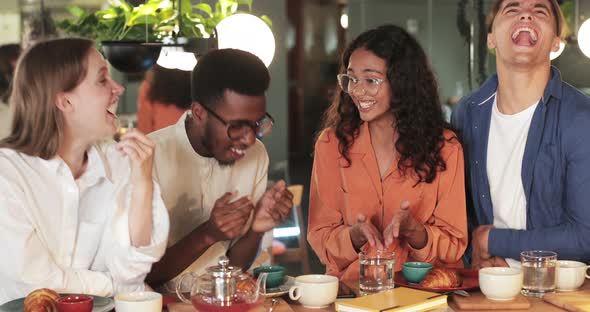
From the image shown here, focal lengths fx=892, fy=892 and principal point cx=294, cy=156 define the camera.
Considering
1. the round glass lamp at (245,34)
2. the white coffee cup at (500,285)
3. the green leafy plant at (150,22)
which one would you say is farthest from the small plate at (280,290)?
the round glass lamp at (245,34)

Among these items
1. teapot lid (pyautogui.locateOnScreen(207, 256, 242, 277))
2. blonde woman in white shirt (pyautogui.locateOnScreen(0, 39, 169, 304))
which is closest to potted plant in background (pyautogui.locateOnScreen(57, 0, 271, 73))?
blonde woman in white shirt (pyautogui.locateOnScreen(0, 39, 169, 304))

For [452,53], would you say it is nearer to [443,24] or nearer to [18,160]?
[443,24]

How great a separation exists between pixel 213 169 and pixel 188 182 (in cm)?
11

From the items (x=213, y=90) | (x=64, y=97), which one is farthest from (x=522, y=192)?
(x=64, y=97)

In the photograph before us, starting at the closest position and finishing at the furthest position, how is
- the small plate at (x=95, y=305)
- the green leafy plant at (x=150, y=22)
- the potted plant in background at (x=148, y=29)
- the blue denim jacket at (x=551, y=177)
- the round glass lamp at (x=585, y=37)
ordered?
the small plate at (x=95, y=305), the blue denim jacket at (x=551, y=177), the potted plant in background at (x=148, y=29), the green leafy plant at (x=150, y=22), the round glass lamp at (x=585, y=37)

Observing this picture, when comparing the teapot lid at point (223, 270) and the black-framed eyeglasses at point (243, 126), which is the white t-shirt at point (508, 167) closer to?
the black-framed eyeglasses at point (243, 126)

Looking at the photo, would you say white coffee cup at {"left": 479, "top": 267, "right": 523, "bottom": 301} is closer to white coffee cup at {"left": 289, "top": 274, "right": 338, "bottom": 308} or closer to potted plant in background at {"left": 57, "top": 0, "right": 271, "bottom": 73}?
white coffee cup at {"left": 289, "top": 274, "right": 338, "bottom": 308}

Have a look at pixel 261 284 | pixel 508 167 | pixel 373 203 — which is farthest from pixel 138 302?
pixel 508 167

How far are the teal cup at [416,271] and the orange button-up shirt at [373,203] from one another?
1.20 feet

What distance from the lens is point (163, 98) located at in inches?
215

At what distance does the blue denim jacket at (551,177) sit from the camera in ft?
10.3

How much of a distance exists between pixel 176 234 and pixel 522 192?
128cm

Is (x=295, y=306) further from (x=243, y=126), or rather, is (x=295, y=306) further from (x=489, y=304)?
(x=243, y=126)

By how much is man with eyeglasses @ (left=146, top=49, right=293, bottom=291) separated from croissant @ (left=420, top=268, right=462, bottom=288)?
65cm
